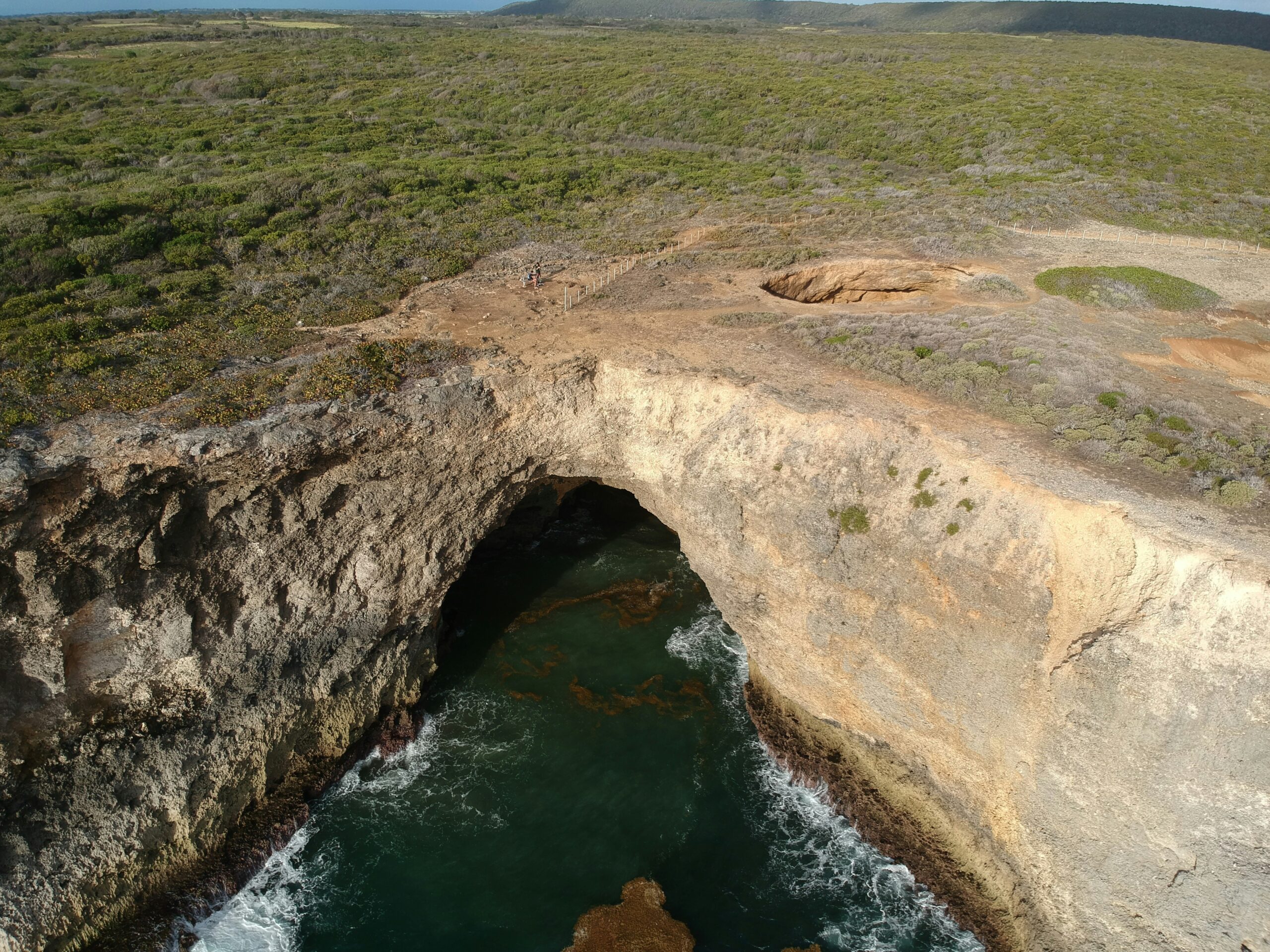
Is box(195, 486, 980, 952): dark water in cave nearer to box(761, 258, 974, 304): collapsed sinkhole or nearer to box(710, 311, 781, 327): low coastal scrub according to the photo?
box(710, 311, 781, 327): low coastal scrub

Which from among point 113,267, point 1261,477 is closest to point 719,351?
point 1261,477

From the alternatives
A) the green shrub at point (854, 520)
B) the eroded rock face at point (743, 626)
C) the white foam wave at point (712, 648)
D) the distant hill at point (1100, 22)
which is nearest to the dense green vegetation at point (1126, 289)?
the eroded rock face at point (743, 626)

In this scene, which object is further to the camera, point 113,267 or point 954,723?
point 113,267

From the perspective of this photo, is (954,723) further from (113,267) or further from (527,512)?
(113,267)

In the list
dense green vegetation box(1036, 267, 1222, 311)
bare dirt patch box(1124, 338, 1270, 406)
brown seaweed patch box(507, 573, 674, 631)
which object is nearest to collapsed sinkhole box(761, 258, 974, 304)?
dense green vegetation box(1036, 267, 1222, 311)

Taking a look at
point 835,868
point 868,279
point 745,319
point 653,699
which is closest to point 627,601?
point 653,699

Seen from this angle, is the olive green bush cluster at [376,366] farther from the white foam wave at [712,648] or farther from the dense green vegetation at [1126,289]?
the dense green vegetation at [1126,289]
